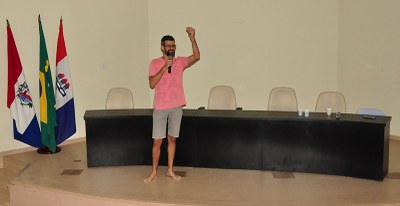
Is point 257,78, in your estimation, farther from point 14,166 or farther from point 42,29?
point 14,166

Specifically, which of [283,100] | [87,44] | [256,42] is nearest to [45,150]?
[87,44]

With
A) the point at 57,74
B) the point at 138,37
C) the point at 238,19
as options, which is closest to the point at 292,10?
the point at 238,19

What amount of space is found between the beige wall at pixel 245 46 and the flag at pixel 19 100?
84cm

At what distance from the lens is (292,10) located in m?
8.43

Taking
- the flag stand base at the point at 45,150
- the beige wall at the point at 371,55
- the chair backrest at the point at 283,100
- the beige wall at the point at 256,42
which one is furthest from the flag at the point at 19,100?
the beige wall at the point at 371,55

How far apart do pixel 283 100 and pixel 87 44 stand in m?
3.44

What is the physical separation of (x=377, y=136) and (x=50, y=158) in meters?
4.41

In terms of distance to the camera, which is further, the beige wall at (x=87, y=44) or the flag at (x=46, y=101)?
the beige wall at (x=87, y=44)

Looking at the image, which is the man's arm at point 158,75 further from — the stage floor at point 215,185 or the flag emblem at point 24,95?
the flag emblem at point 24,95

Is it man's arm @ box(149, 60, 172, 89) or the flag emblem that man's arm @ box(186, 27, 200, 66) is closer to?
man's arm @ box(149, 60, 172, 89)

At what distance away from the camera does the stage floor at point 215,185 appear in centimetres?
485

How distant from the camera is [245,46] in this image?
862 centimetres

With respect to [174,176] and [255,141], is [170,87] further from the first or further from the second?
[255,141]

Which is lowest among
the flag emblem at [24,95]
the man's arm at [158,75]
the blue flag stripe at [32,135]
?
the blue flag stripe at [32,135]
